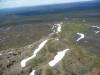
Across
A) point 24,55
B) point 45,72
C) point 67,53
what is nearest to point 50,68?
point 45,72

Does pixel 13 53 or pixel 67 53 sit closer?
pixel 67 53

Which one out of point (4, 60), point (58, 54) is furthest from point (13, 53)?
point (58, 54)

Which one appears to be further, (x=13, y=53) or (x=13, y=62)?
(x=13, y=53)

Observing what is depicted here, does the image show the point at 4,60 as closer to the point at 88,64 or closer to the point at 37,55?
the point at 37,55

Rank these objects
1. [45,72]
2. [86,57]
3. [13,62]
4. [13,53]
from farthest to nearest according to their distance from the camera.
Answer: [13,53] < [13,62] < [86,57] < [45,72]

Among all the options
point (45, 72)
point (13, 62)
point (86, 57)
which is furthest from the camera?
point (13, 62)

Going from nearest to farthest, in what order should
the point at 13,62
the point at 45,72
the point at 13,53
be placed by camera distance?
the point at 45,72
the point at 13,62
the point at 13,53

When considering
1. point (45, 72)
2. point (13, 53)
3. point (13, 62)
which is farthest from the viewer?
→ point (13, 53)

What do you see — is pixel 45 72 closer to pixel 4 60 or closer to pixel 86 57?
pixel 86 57
